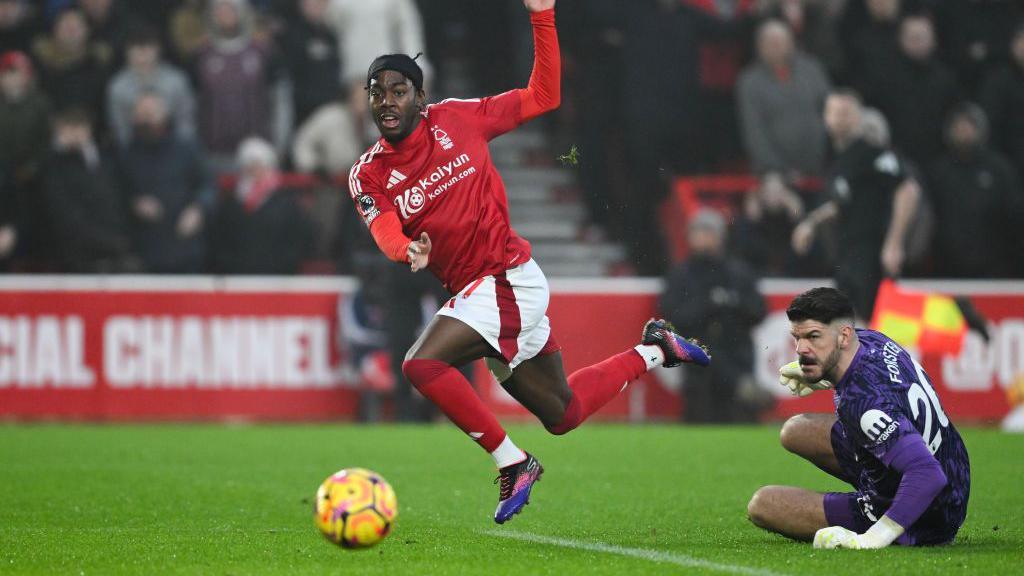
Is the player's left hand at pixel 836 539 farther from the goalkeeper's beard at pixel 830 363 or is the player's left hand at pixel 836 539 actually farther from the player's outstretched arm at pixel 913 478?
the goalkeeper's beard at pixel 830 363

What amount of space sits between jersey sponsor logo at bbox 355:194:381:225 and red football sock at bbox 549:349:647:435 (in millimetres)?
1373

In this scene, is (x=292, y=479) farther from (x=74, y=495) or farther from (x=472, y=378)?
(x=472, y=378)

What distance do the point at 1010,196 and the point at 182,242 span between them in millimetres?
8525

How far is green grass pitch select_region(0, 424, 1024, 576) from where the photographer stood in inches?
252

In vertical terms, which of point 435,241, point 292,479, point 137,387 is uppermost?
point 435,241

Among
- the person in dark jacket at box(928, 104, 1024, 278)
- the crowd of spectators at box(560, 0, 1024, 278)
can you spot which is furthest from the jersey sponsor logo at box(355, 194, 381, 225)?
the person in dark jacket at box(928, 104, 1024, 278)

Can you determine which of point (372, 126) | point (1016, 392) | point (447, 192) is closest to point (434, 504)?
point (447, 192)

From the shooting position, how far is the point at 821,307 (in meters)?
6.42

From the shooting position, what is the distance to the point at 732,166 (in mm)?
17500

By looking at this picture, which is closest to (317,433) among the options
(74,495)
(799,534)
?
(74,495)

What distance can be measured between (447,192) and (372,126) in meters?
8.36

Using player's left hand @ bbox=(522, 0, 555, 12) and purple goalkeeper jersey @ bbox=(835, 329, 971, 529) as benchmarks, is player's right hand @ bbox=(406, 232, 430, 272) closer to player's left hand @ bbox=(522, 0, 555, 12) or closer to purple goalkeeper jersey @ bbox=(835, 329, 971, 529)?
player's left hand @ bbox=(522, 0, 555, 12)

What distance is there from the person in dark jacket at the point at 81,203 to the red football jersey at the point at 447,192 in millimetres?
8110

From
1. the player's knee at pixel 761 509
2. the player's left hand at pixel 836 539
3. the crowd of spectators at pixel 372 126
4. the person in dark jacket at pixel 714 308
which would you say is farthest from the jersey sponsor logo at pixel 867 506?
the crowd of spectators at pixel 372 126
